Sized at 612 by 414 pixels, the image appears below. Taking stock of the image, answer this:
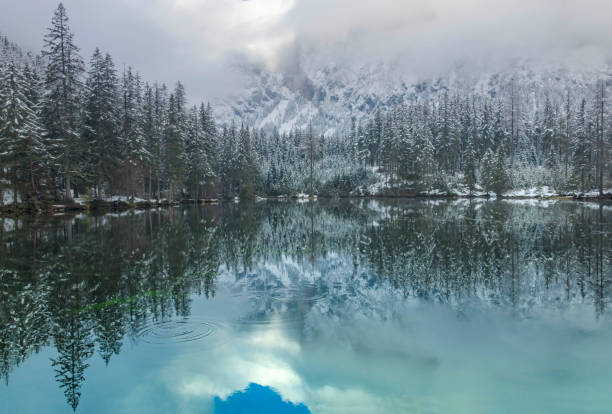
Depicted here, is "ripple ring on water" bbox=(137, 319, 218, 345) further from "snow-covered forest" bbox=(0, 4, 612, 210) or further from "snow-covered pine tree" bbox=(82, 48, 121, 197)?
"snow-covered pine tree" bbox=(82, 48, 121, 197)

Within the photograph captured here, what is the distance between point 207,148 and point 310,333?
70744 millimetres

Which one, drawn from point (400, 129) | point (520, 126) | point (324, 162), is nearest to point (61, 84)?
point (400, 129)

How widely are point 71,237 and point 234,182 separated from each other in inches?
2695

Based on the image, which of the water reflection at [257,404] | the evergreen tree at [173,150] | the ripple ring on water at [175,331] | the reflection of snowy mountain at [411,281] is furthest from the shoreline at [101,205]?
the water reflection at [257,404]

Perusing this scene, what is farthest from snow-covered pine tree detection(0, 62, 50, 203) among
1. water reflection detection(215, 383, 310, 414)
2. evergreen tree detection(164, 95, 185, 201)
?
water reflection detection(215, 383, 310, 414)

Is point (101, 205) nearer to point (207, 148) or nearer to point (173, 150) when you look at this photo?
point (173, 150)

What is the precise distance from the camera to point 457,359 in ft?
21.4

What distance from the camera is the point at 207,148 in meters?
74.7

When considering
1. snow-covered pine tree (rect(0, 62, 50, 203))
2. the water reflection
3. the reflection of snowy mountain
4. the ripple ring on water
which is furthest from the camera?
snow-covered pine tree (rect(0, 62, 50, 203))

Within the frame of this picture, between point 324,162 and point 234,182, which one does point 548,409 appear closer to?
point 234,182

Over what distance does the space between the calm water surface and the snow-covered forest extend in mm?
31840

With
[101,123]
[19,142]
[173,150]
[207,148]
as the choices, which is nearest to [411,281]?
[19,142]

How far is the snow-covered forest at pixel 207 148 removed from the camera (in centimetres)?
4128

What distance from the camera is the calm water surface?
557 centimetres
